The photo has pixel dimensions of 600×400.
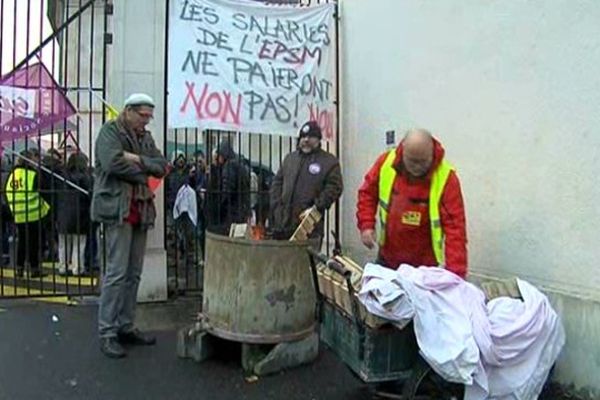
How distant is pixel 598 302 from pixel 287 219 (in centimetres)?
286

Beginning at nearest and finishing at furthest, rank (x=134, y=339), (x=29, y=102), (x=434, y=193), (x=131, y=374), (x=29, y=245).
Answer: (x=434, y=193)
(x=131, y=374)
(x=134, y=339)
(x=29, y=102)
(x=29, y=245)

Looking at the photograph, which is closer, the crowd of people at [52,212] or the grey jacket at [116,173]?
the grey jacket at [116,173]

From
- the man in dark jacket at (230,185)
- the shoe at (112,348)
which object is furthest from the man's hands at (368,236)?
the man in dark jacket at (230,185)

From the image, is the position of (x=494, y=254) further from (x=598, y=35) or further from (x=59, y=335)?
(x=59, y=335)

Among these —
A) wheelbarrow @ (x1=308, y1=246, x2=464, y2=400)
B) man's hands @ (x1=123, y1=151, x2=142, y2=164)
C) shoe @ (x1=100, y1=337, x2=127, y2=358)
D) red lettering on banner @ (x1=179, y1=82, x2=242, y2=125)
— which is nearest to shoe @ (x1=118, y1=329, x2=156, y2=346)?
shoe @ (x1=100, y1=337, x2=127, y2=358)

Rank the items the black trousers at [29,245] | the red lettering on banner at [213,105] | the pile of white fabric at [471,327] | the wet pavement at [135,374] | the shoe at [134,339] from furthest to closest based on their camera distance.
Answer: the black trousers at [29,245] < the red lettering on banner at [213,105] < the shoe at [134,339] < the wet pavement at [135,374] < the pile of white fabric at [471,327]

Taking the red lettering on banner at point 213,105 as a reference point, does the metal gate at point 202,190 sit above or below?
below

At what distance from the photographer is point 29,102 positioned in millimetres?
6777

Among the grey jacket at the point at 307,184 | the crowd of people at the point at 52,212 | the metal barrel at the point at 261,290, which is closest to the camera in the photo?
the metal barrel at the point at 261,290

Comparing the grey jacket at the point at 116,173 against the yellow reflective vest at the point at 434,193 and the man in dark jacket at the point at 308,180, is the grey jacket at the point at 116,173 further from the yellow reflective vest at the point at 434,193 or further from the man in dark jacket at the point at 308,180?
the yellow reflective vest at the point at 434,193

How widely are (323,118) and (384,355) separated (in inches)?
161

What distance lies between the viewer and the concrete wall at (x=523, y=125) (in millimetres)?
4098

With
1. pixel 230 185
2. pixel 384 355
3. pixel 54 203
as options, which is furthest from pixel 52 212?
pixel 384 355

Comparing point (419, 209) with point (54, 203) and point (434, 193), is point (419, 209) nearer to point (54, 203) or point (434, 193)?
point (434, 193)
